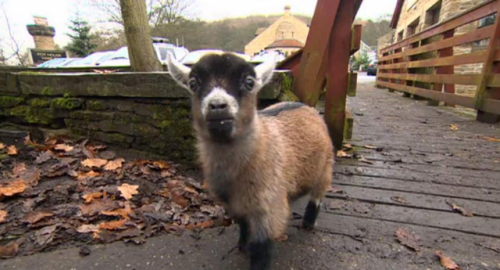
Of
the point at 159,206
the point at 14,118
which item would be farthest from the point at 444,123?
the point at 14,118

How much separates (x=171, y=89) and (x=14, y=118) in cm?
314

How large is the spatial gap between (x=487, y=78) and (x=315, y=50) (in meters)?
4.65

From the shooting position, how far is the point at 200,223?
9.13 ft

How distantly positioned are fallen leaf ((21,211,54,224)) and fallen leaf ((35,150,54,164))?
4.11ft

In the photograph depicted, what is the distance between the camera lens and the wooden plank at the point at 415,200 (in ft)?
9.02

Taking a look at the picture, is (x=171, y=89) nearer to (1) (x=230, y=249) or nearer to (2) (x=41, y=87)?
(1) (x=230, y=249)

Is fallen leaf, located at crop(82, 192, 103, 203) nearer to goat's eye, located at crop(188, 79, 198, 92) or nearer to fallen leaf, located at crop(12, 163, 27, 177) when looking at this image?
fallen leaf, located at crop(12, 163, 27, 177)

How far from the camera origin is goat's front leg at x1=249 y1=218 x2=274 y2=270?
2010 mm

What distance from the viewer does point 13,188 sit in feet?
9.66

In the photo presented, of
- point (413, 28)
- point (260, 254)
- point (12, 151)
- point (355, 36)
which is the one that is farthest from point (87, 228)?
point (413, 28)

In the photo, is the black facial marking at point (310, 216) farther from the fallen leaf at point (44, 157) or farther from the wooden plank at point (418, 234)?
the fallen leaf at point (44, 157)

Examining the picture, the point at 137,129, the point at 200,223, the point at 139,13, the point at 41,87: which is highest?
the point at 139,13

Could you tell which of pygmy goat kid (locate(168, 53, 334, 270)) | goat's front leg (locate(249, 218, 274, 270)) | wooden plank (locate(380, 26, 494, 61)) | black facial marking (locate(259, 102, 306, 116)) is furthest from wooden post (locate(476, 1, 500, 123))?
goat's front leg (locate(249, 218, 274, 270))

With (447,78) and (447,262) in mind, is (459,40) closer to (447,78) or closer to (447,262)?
(447,78)
